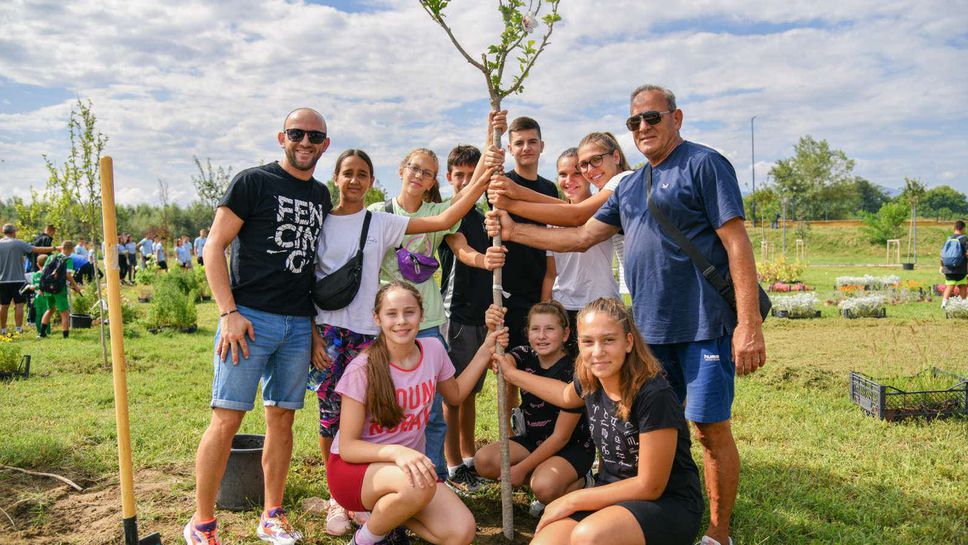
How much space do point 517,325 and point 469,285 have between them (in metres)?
0.45

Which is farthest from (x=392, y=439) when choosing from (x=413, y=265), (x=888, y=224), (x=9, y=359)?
(x=888, y=224)

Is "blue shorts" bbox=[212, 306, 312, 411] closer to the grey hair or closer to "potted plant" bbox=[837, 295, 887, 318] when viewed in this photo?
the grey hair

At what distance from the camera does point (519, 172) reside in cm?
447

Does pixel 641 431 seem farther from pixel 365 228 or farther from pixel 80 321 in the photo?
pixel 80 321

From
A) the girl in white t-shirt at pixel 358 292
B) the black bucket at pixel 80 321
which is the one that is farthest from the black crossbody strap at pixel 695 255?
the black bucket at pixel 80 321

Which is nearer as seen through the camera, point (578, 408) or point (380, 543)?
point (380, 543)

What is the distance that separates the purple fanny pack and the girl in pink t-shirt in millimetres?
492

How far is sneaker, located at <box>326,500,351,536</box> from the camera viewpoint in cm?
374

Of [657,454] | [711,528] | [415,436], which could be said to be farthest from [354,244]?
[711,528]

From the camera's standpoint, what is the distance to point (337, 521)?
377 centimetres

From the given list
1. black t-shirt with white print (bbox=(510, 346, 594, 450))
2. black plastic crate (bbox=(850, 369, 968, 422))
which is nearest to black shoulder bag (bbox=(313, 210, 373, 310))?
black t-shirt with white print (bbox=(510, 346, 594, 450))

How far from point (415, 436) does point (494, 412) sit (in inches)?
116

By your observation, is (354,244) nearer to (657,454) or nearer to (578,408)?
(578,408)

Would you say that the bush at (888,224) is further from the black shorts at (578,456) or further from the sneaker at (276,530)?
the sneaker at (276,530)
